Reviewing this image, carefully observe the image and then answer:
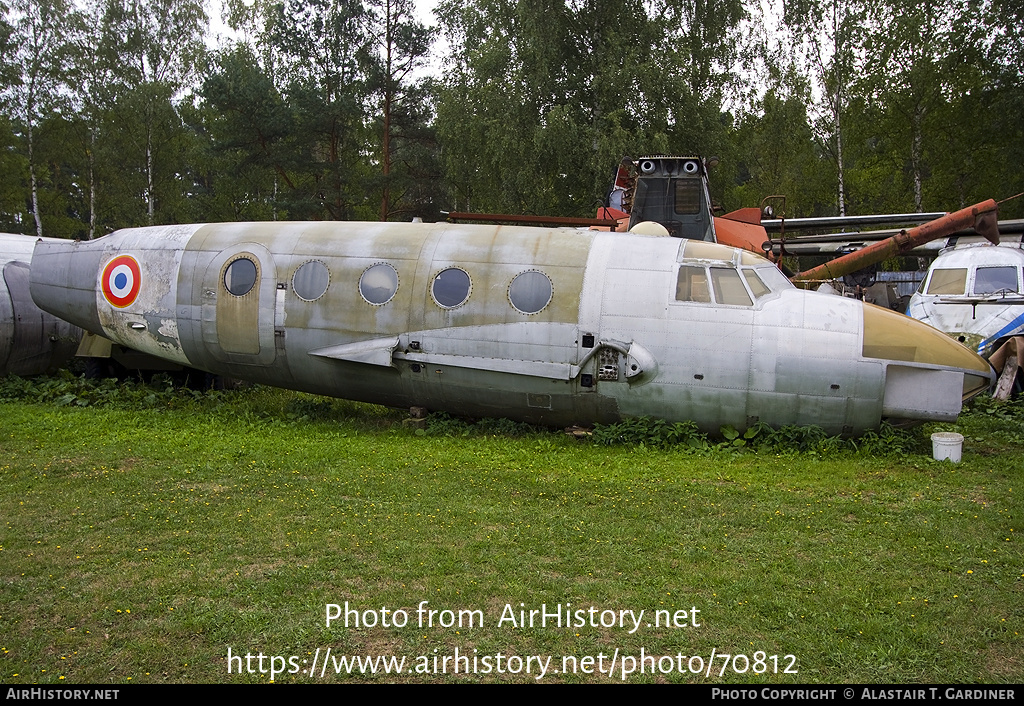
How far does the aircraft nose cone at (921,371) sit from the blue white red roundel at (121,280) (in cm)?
1218

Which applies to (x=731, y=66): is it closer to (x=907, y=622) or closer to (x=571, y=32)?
(x=571, y=32)

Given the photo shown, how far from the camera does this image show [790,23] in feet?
114

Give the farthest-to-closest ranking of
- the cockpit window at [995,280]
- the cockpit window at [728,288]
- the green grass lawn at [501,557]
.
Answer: the cockpit window at [995,280] < the cockpit window at [728,288] < the green grass lawn at [501,557]

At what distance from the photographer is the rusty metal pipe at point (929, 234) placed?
1717cm

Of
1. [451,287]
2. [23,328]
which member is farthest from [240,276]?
[23,328]

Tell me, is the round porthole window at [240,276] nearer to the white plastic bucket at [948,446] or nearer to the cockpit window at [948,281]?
the white plastic bucket at [948,446]

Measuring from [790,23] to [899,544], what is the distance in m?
33.5

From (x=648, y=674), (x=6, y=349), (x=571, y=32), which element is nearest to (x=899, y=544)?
(x=648, y=674)

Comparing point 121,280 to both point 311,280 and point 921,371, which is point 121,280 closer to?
point 311,280

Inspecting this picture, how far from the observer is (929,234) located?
57.0 ft

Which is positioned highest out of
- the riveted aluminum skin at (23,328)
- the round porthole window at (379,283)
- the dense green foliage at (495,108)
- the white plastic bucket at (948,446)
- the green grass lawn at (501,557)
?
the dense green foliage at (495,108)

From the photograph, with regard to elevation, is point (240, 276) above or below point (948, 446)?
above

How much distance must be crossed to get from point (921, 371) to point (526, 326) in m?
5.58

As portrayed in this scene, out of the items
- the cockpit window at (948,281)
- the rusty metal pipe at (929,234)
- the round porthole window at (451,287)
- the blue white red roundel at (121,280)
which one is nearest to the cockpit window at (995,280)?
the cockpit window at (948,281)
